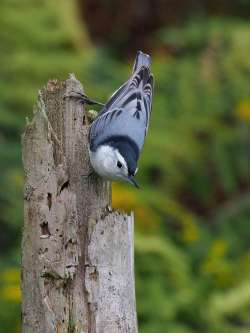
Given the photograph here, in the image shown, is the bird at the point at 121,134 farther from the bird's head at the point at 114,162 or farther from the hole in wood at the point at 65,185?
the hole in wood at the point at 65,185

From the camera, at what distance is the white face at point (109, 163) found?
3406 millimetres

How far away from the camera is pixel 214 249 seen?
5.39m

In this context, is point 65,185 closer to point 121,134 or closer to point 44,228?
point 44,228

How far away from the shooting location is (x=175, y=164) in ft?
22.3

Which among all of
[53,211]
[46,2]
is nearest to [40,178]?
[53,211]

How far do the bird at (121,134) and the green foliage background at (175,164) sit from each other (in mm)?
1588

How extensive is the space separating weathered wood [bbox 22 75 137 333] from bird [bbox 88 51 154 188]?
3.7 inches

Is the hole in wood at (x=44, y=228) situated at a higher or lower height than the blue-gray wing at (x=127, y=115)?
lower

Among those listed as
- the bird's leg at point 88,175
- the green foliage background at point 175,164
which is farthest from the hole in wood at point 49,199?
the green foliage background at point 175,164

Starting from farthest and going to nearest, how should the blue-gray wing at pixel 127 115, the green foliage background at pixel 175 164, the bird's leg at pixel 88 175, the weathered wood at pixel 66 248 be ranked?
the green foliage background at pixel 175 164, the blue-gray wing at pixel 127 115, the bird's leg at pixel 88 175, the weathered wood at pixel 66 248

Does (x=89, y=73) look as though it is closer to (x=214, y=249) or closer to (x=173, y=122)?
(x=173, y=122)

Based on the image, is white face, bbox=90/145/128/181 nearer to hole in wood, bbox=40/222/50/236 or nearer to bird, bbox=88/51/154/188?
bird, bbox=88/51/154/188

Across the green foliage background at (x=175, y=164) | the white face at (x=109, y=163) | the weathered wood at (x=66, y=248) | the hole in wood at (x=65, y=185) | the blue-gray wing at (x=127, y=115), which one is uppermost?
the green foliage background at (x=175, y=164)

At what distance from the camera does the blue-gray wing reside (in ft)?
11.7
